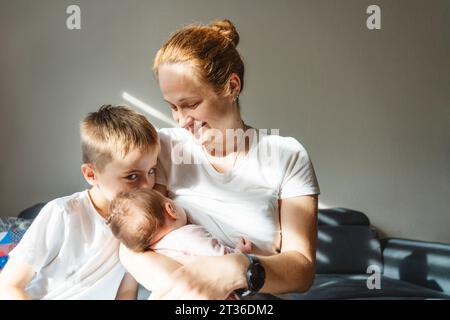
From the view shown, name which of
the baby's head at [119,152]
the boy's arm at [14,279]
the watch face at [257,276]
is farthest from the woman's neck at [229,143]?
the boy's arm at [14,279]

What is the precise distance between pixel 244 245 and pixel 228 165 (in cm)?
14

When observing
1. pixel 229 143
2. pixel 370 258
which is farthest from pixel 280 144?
pixel 370 258

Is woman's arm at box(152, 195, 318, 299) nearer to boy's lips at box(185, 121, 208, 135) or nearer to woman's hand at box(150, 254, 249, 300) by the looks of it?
woman's hand at box(150, 254, 249, 300)

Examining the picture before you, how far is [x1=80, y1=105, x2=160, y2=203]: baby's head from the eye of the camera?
73cm

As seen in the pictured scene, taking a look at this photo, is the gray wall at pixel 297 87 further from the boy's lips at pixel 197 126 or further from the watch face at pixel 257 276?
the watch face at pixel 257 276

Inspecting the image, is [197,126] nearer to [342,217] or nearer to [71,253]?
[71,253]

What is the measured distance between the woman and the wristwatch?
0.08 ft

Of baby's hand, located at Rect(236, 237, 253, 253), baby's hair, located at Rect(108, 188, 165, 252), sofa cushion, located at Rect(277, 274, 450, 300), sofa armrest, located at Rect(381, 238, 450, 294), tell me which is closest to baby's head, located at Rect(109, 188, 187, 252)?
baby's hair, located at Rect(108, 188, 165, 252)

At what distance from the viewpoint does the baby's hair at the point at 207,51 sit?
76 cm

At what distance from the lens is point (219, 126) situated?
0.80m

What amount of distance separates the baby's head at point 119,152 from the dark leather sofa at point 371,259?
17.1 inches
